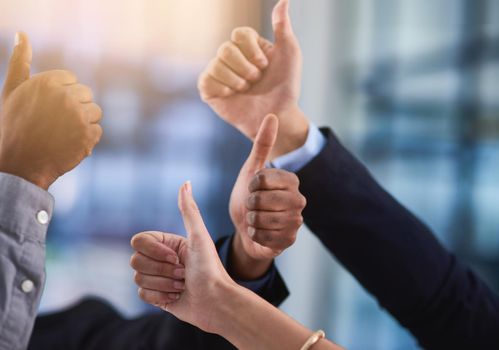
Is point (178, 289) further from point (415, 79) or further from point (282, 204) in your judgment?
→ point (415, 79)

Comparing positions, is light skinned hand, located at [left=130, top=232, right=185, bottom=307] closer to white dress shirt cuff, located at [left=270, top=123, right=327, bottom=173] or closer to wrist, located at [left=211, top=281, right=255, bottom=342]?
wrist, located at [left=211, top=281, right=255, bottom=342]

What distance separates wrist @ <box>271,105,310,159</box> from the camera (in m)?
0.45

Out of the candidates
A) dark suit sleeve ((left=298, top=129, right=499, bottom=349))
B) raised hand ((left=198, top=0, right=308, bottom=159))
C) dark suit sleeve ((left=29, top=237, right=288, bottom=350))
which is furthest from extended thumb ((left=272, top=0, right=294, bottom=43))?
dark suit sleeve ((left=29, top=237, right=288, bottom=350))

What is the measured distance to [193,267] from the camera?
0.32 m

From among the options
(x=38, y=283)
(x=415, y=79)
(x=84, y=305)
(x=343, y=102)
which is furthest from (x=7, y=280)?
(x=415, y=79)

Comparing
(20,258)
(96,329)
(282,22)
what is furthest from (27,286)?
(96,329)

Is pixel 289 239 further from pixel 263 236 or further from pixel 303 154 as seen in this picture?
pixel 303 154

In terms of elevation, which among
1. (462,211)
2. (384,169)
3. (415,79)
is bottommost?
(462,211)

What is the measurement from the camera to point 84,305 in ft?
3.01

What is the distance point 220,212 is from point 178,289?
18 centimetres

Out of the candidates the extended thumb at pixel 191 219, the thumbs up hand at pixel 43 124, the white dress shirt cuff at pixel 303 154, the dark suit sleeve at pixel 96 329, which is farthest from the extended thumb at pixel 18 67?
the dark suit sleeve at pixel 96 329

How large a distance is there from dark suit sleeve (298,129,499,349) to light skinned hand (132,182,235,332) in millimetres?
196

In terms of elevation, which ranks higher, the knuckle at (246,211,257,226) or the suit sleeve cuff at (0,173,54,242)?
the suit sleeve cuff at (0,173,54,242)

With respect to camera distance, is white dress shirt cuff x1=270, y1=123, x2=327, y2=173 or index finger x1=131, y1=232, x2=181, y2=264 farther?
white dress shirt cuff x1=270, y1=123, x2=327, y2=173
